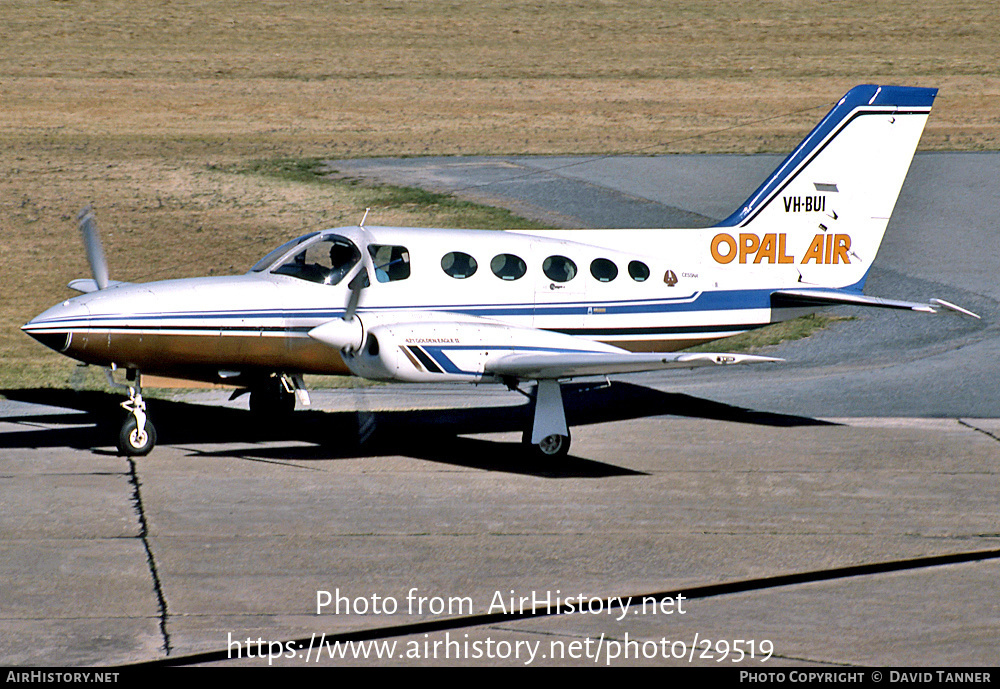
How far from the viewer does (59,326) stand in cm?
1427

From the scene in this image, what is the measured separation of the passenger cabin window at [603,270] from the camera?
16.7 m

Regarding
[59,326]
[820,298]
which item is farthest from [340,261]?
[820,298]

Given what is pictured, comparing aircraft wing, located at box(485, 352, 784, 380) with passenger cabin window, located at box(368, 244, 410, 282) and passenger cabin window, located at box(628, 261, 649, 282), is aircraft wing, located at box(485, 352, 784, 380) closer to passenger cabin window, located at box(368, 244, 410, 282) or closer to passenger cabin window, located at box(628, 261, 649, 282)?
passenger cabin window, located at box(368, 244, 410, 282)

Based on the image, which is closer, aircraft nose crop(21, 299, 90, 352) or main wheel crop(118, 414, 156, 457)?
aircraft nose crop(21, 299, 90, 352)

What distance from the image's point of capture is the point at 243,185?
38219mm

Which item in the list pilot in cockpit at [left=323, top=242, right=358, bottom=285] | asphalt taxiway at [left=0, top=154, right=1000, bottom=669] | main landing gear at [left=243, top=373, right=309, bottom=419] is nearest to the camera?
asphalt taxiway at [left=0, top=154, right=1000, bottom=669]

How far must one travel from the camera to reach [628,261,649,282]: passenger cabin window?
16.9 m

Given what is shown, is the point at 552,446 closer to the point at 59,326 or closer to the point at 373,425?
the point at 373,425

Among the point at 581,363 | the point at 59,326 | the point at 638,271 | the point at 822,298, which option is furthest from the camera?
the point at 822,298

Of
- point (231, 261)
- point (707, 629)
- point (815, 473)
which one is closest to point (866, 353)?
point (815, 473)

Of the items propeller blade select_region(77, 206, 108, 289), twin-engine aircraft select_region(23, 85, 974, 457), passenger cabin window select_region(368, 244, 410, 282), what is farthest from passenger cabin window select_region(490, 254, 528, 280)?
propeller blade select_region(77, 206, 108, 289)

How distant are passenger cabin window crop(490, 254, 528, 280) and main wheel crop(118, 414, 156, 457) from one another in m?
4.97

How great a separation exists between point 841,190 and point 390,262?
7132 mm

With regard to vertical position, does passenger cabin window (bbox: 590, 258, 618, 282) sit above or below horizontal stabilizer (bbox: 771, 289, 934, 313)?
above
